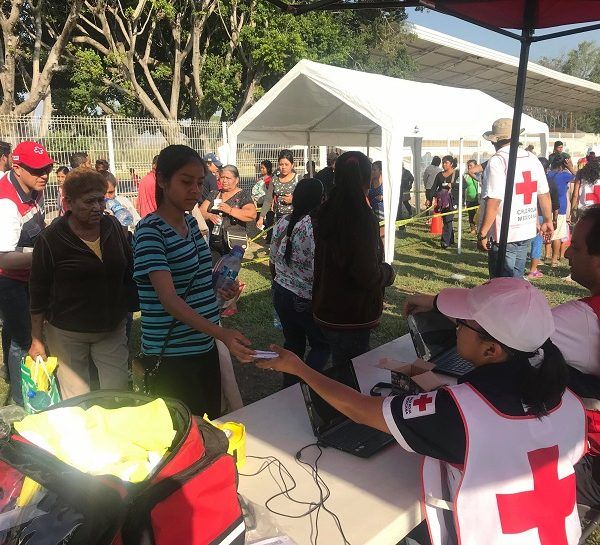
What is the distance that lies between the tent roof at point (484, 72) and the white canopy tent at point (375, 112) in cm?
1506

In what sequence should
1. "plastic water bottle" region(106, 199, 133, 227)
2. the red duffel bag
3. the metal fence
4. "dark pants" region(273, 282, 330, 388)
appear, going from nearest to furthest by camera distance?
the red duffel bag → "dark pants" region(273, 282, 330, 388) → "plastic water bottle" region(106, 199, 133, 227) → the metal fence

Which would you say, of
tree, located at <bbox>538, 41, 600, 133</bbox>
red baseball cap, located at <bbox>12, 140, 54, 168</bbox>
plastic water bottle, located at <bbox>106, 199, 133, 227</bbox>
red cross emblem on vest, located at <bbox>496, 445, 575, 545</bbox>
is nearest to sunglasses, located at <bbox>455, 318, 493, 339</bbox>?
red cross emblem on vest, located at <bbox>496, 445, 575, 545</bbox>

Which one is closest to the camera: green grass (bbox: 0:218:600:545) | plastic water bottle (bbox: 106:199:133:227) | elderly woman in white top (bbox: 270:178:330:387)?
elderly woman in white top (bbox: 270:178:330:387)

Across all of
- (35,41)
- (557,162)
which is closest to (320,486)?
(557,162)

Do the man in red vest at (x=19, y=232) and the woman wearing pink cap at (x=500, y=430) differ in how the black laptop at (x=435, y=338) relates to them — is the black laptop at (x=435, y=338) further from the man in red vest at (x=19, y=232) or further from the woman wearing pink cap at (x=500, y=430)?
the man in red vest at (x=19, y=232)

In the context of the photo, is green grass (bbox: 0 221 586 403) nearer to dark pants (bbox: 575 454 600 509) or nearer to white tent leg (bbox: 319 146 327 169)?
dark pants (bbox: 575 454 600 509)

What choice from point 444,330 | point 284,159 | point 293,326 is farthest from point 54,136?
point 444,330

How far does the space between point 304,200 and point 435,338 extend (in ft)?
3.90

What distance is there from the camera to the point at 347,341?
296 cm

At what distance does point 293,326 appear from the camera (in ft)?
11.4

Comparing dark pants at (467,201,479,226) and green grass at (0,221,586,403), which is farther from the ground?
dark pants at (467,201,479,226)

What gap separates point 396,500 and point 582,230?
4.10 ft

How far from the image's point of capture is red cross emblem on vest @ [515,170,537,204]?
485cm

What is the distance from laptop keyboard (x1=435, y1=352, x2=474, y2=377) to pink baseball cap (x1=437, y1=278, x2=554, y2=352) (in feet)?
2.91
